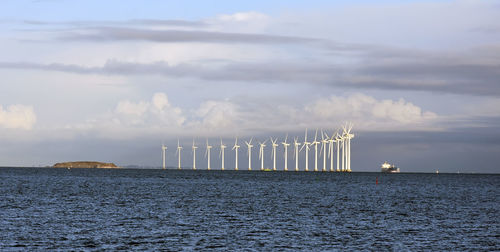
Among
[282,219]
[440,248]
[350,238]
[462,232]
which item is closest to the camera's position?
[440,248]

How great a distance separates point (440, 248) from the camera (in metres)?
52.5

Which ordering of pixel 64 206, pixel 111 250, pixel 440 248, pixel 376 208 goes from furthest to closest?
pixel 376 208, pixel 64 206, pixel 440 248, pixel 111 250

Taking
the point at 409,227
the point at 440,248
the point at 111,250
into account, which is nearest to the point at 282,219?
the point at 409,227

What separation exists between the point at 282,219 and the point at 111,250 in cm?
2800

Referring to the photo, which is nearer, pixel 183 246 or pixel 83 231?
pixel 183 246

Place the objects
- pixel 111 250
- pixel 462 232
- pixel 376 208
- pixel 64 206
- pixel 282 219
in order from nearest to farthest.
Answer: pixel 111 250 < pixel 462 232 < pixel 282 219 < pixel 64 206 < pixel 376 208

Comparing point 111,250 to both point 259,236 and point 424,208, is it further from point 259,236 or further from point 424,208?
point 424,208

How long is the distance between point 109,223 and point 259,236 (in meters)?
16.2

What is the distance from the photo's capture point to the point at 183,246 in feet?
168

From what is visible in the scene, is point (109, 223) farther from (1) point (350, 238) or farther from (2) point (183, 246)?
(1) point (350, 238)

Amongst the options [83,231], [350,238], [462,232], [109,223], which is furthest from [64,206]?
[462,232]

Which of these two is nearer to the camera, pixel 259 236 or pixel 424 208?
pixel 259 236

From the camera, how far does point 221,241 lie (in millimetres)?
54188

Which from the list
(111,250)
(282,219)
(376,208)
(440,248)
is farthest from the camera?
(376,208)
